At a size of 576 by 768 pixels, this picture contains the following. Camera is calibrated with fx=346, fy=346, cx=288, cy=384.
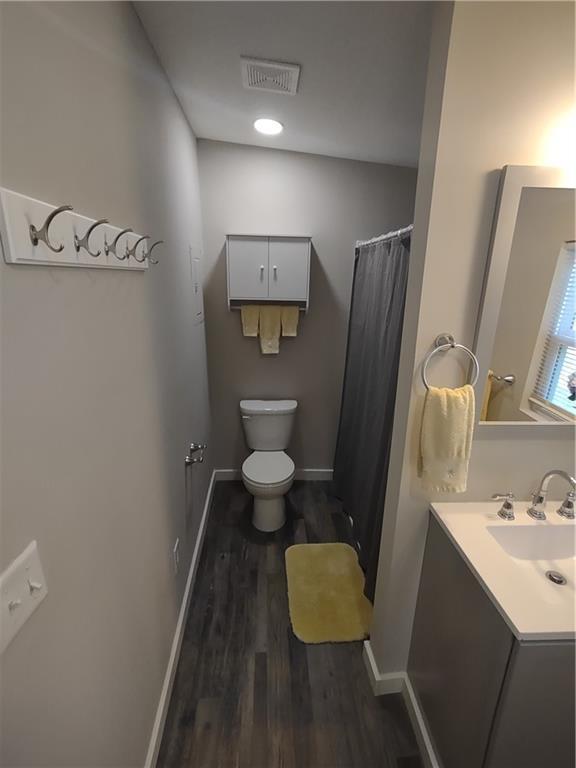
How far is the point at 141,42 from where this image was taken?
Answer: 1.12 metres

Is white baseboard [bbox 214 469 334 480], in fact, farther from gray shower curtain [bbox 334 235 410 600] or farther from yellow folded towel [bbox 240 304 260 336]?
yellow folded towel [bbox 240 304 260 336]

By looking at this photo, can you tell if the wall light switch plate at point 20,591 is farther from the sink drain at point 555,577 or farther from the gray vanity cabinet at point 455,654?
the sink drain at point 555,577

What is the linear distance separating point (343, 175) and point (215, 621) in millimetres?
2705

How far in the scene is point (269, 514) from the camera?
2.29 metres

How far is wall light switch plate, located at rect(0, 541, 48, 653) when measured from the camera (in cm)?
52

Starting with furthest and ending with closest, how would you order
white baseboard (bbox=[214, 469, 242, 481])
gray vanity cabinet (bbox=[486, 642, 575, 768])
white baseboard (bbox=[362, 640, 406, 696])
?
white baseboard (bbox=[214, 469, 242, 481]) < white baseboard (bbox=[362, 640, 406, 696]) < gray vanity cabinet (bbox=[486, 642, 575, 768])

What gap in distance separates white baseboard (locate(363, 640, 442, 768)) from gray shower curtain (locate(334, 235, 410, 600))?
30cm

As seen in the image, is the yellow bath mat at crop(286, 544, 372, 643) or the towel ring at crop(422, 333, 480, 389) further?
the yellow bath mat at crop(286, 544, 372, 643)

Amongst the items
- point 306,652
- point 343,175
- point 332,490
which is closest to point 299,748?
point 306,652

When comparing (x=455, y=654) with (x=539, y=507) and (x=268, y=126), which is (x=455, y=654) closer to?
(x=539, y=507)

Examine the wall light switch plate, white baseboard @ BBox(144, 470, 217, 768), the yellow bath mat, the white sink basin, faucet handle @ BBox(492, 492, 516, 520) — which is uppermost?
the wall light switch plate

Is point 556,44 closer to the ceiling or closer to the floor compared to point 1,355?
closer to the ceiling

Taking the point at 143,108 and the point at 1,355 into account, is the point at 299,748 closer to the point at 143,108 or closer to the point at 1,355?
the point at 1,355

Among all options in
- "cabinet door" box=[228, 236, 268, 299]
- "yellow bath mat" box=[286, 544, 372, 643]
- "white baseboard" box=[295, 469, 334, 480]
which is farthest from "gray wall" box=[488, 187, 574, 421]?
"white baseboard" box=[295, 469, 334, 480]
